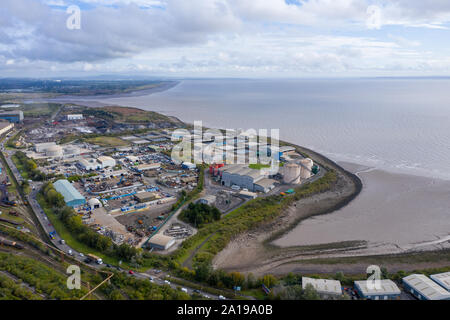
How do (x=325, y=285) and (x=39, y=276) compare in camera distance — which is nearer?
(x=39, y=276)

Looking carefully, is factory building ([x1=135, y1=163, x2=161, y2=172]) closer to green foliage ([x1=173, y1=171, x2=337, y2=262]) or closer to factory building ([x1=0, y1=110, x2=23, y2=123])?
green foliage ([x1=173, y1=171, x2=337, y2=262])

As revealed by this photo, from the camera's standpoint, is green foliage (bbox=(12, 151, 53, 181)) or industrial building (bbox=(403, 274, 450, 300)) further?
green foliage (bbox=(12, 151, 53, 181))

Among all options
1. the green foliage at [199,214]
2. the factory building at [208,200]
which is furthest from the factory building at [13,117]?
the green foliage at [199,214]

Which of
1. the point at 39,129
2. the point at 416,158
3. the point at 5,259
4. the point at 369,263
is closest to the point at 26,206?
the point at 5,259

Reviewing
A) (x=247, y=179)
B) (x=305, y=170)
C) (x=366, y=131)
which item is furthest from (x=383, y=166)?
(x=366, y=131)

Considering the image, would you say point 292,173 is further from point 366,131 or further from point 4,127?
point 4,127

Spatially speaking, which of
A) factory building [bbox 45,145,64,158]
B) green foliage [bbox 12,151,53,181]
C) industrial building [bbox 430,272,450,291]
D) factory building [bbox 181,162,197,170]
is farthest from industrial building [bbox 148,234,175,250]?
factory building [bbox 45,145,64,158]

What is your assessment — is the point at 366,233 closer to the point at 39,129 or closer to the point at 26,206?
the point at 26,206
